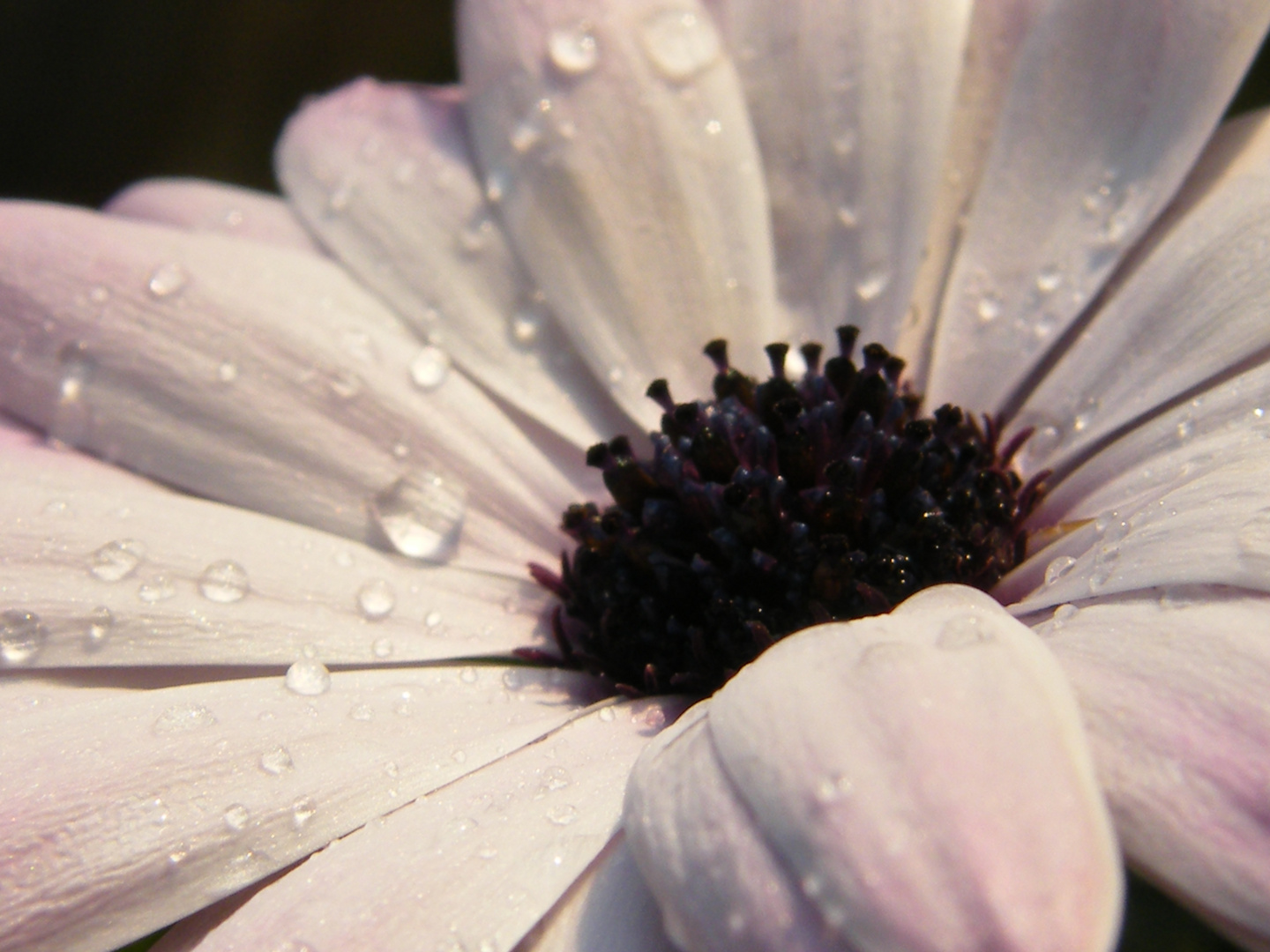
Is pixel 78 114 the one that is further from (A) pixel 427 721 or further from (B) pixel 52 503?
(A) pixel 427 721

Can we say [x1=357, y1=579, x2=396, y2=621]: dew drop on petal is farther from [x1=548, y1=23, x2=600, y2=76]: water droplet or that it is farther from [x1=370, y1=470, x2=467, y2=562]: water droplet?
[x1=548, y1=23, x2=600, y2=76]: water droplet

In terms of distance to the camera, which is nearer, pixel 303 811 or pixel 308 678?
pixel 303 811

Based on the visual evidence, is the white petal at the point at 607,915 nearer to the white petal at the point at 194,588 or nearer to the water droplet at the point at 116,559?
the white petal at the point at 194,588

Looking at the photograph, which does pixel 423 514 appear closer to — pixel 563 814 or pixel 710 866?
pixel 563 814

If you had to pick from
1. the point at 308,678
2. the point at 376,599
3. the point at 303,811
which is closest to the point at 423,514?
the point at 376,599

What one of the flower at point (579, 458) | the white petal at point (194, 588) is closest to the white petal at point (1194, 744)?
the flower at point (579, 458)

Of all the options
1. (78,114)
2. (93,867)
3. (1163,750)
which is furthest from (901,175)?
(78,114)

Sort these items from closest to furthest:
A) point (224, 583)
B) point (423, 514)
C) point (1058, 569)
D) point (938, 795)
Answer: point (938, 795) → point (1058, 569) → point (224, 583) → point (423, 514)
